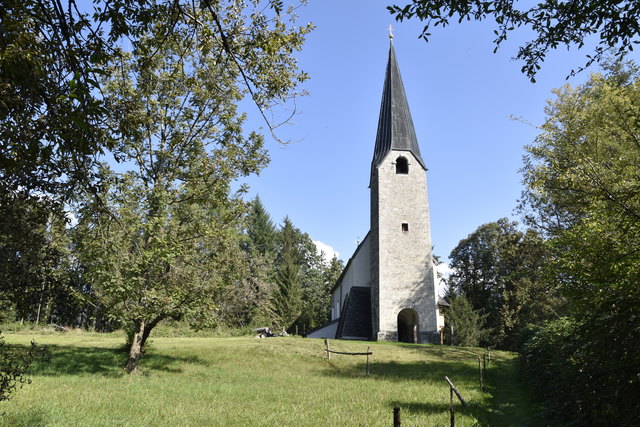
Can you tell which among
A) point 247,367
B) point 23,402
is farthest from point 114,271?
point 247,367

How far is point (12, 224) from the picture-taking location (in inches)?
181

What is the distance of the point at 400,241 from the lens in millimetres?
30625

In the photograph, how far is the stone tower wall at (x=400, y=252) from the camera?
29188mm

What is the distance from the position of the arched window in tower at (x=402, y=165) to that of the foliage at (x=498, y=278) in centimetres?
1323

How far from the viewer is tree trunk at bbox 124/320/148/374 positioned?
1359 cm

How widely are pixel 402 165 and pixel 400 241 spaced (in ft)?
20.3

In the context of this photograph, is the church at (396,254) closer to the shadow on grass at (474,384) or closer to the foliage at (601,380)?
the shadow on grass at (474,384)

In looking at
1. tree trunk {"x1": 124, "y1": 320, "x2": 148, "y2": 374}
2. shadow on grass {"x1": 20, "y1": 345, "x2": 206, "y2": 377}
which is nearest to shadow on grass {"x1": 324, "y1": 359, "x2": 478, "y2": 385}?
shadow on grass {"x1": 20, "y1": 345, "x2": 206, "y2": 377}

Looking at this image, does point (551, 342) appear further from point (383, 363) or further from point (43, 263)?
point (43, 263)

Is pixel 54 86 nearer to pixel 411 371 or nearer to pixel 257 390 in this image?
pixel 257 390

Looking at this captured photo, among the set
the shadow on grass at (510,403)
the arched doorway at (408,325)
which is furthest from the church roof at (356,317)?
the shadow on grass at (510,403)

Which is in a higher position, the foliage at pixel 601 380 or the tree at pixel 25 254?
the tree at pixel 25 254

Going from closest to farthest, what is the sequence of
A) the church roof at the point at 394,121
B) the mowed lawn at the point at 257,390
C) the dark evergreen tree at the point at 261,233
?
the mowed lawn at the point at 257,390 < the church roof at the point at 394,121 < the dark evergreen tree at the point at 261,233

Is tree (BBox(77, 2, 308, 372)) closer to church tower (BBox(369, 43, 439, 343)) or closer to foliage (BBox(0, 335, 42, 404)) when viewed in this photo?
foliage (BBox(0, 335, 42, 404))
